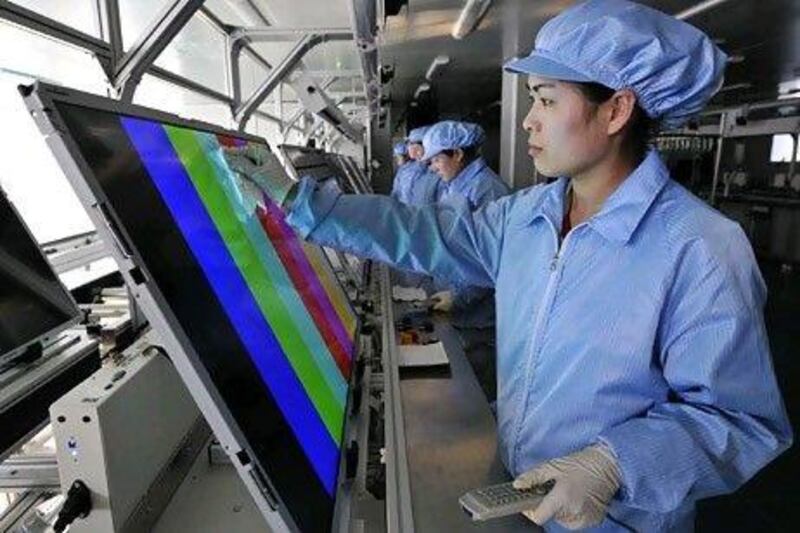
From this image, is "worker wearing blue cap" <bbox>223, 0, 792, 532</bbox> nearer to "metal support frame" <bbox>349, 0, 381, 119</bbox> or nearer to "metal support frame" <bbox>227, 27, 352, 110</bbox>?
"metal support frame" <bbox>349, 0, 381, 119</bbox>

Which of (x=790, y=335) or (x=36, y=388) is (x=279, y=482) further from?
(x=790, y=335)

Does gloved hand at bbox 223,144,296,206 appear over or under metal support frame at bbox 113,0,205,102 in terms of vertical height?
under

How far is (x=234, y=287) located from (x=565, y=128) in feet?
2.20

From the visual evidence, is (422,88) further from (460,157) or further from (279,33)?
(460,157)

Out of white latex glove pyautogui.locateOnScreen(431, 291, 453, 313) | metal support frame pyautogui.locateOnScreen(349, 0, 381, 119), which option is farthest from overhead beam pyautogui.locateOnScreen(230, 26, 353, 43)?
white latex glove pyautogui.locateOnScreen(431, 291, 453, 313)

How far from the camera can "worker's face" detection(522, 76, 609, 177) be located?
991 millimetres

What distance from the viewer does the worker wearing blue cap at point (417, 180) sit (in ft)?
14.9

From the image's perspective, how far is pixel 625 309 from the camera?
924mm

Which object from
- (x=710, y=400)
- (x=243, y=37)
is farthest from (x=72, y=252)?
(x=710, y=400)

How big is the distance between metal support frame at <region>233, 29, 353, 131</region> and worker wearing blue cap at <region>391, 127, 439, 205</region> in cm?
108

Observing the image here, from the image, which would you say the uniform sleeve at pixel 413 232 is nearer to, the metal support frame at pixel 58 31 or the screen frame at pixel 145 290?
the screen frame at pixel 145 290

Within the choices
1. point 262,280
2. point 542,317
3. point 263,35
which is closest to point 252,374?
point 262,280

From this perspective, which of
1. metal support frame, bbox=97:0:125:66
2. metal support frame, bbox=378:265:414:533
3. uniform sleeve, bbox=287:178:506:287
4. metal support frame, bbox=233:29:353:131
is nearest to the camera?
metal support frame, bbox=378:265:414:533

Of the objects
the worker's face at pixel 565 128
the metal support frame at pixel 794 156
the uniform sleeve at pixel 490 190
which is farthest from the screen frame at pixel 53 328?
the metal support frame at pixel 794 156
